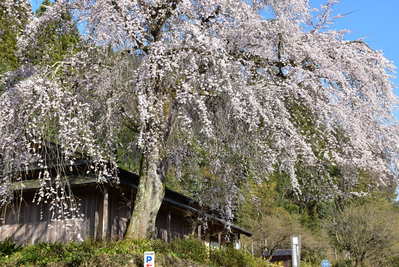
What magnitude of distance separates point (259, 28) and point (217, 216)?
304 inches

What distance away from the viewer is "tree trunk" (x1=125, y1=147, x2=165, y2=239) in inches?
407

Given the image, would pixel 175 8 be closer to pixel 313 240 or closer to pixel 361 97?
pixel 361 97

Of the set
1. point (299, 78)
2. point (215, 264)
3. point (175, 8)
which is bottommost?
point (215, 264)

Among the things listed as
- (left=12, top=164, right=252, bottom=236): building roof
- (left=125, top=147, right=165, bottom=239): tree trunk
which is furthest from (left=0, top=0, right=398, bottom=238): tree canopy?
(left=12, top=164, right=252, bottom=236): building roof

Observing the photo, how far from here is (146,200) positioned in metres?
10.5

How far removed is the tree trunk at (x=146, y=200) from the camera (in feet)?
33.9

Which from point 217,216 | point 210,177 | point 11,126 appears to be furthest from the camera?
point 217,216

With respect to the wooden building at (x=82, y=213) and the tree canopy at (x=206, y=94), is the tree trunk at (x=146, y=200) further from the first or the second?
the wooden building at (x=82, y=213)

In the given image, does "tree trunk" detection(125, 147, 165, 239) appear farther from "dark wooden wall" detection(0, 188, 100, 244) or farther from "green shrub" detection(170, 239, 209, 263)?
"dark wooden wall" detection(0, 188, 100, 244)

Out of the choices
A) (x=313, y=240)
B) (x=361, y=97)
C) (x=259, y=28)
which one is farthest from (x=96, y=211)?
(x=313, y=240)

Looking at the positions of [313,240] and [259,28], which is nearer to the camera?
[259,28]

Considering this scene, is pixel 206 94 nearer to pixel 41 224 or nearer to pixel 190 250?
pixel 190 250

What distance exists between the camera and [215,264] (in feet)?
35.5

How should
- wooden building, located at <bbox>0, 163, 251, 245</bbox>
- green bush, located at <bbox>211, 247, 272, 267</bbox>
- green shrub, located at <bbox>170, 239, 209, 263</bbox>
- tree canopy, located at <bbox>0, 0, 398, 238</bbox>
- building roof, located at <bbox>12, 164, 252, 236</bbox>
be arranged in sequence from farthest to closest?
wooden building, located at <bbox>0, 163, 251, 245</bbox> → building roof, located at <bbox>12, 164, 252, 236</bbox> → green bush, located at <bbox>211, 247, 272, 267</bbox> → green shrub, located at <bbox>170, 239, 209, 263</bbox> → tree canopy, located at <bbox>0, 0, 398, 238</bbox>
